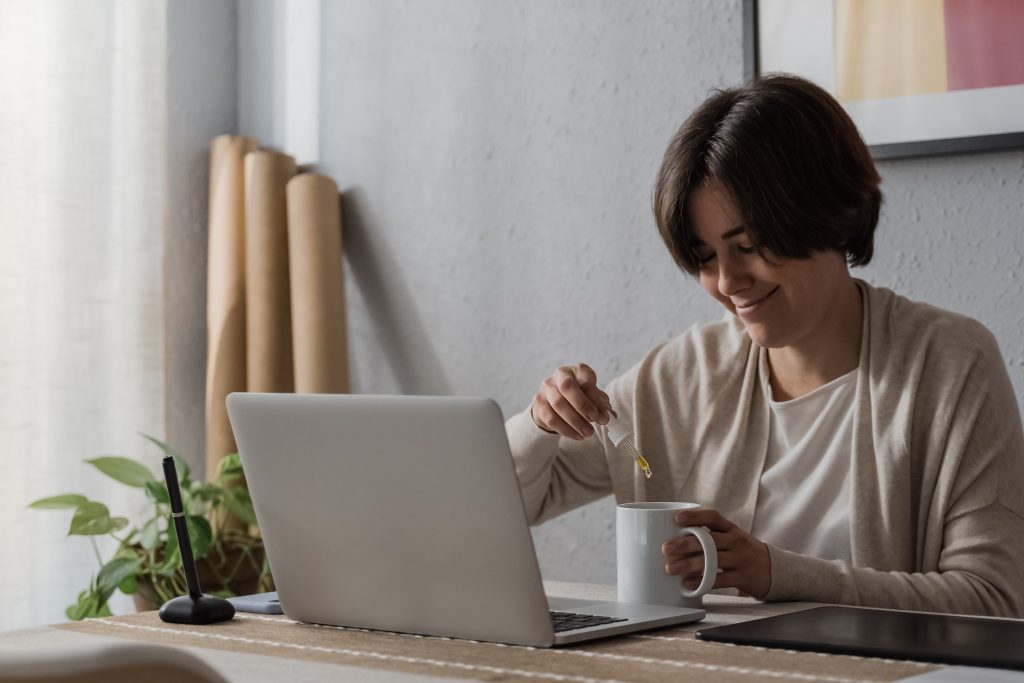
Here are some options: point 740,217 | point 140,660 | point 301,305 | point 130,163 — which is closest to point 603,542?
point 301,305

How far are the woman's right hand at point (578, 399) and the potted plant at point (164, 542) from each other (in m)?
0.88

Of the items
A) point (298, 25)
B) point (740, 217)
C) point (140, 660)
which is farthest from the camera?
point (298, 25)

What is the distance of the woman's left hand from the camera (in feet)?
3.72

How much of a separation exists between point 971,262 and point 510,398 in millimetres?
851

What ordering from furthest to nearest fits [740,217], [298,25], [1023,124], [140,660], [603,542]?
[298,25] → [603,542] → [1023,124] → [740,217] → [140,660]

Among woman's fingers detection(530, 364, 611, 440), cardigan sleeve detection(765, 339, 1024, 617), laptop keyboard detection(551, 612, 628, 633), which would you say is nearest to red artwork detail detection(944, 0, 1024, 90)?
cardigan sleeve detection(765, 339, 1024, 617)

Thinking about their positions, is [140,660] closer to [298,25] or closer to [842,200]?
[842,200]

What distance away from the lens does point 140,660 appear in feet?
1.79

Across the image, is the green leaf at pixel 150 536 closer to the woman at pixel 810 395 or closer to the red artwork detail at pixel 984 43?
the woman at pixel 810 395

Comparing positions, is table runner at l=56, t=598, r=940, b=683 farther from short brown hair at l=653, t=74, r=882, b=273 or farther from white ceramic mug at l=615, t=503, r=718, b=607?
short brown hair at l=653, t=74, r=882, b=273

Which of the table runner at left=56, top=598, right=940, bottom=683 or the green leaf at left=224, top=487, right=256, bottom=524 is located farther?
the green leaf at left=224, top=487, right=256, bottom=524

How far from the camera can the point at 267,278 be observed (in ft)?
7.80

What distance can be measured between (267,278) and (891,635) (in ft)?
5.45

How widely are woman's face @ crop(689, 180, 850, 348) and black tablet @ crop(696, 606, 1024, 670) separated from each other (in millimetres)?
452
